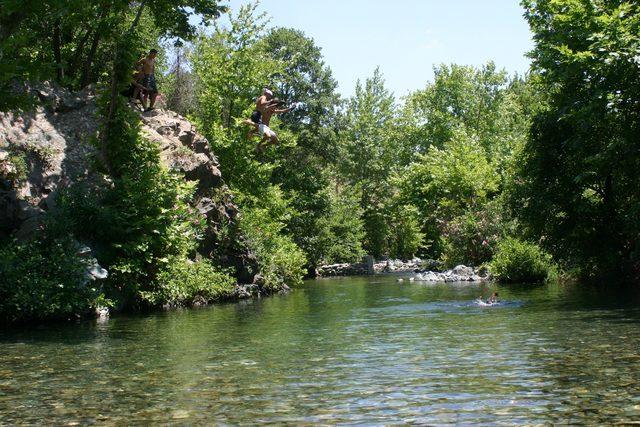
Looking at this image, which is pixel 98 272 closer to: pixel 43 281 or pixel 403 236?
pixel 43 281

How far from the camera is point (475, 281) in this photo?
33.9m

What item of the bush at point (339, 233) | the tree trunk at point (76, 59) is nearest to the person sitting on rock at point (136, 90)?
the tree trunk at point (76, 59)

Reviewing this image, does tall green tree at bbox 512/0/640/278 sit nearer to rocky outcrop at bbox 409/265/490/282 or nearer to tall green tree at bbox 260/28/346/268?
rocky outcrop at bbox 409/265/490/282

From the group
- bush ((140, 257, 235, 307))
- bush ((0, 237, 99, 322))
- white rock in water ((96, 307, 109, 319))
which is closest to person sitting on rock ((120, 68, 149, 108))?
bush ((140, 257, 235, 307))

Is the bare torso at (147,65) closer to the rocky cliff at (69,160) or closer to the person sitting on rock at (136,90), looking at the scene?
the person sitting on rock at (136,90)

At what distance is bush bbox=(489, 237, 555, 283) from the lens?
31125 mm

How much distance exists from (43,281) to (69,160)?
19.2 feet

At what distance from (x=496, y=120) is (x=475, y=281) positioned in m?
29.8

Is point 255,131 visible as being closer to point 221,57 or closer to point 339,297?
point 339,297

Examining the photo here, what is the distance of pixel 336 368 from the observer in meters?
10.8

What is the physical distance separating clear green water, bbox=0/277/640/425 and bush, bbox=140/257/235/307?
300 cm

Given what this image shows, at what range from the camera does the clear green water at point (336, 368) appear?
7.87m

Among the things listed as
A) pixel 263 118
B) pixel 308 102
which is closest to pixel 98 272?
pixel 263 118

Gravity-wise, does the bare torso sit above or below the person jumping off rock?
above
